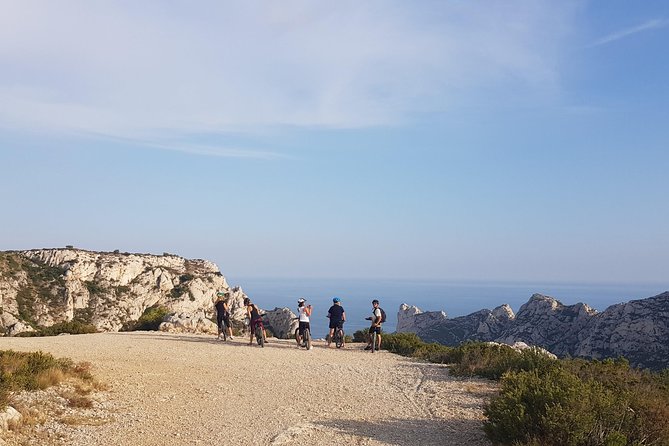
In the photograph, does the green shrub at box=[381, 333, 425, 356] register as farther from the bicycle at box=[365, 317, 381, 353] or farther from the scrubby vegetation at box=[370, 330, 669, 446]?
the scrubby vegetation at box=[370, 330, 669, 446]

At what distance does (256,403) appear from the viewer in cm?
984

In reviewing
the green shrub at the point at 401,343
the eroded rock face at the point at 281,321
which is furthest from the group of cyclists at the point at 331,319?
the eroded rock face at the point at 281,321

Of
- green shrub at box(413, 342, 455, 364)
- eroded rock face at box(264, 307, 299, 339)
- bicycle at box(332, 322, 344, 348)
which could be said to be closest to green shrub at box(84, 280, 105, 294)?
eroded rock face at box(264, 307, 299, 339)

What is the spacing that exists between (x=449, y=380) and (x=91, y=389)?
832cm

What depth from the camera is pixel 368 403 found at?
1004cm

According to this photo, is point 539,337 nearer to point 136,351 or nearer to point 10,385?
point 136,351

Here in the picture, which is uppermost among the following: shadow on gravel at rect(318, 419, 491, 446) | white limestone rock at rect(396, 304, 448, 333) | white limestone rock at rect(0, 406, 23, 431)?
white limestone rock at rect(0, 406, 23, 431)

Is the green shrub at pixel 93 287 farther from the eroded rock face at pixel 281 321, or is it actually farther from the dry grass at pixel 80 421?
the dry grass at pixel 80 421

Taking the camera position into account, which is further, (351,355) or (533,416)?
(351,355)

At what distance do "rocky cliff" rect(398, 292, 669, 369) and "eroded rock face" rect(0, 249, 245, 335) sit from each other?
19.8 m

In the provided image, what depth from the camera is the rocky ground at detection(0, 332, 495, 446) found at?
7816 millimetres

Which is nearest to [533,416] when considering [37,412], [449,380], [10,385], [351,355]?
[449,380]

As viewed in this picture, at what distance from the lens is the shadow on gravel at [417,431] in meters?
7.81

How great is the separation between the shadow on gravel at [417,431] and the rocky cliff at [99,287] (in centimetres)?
2485
